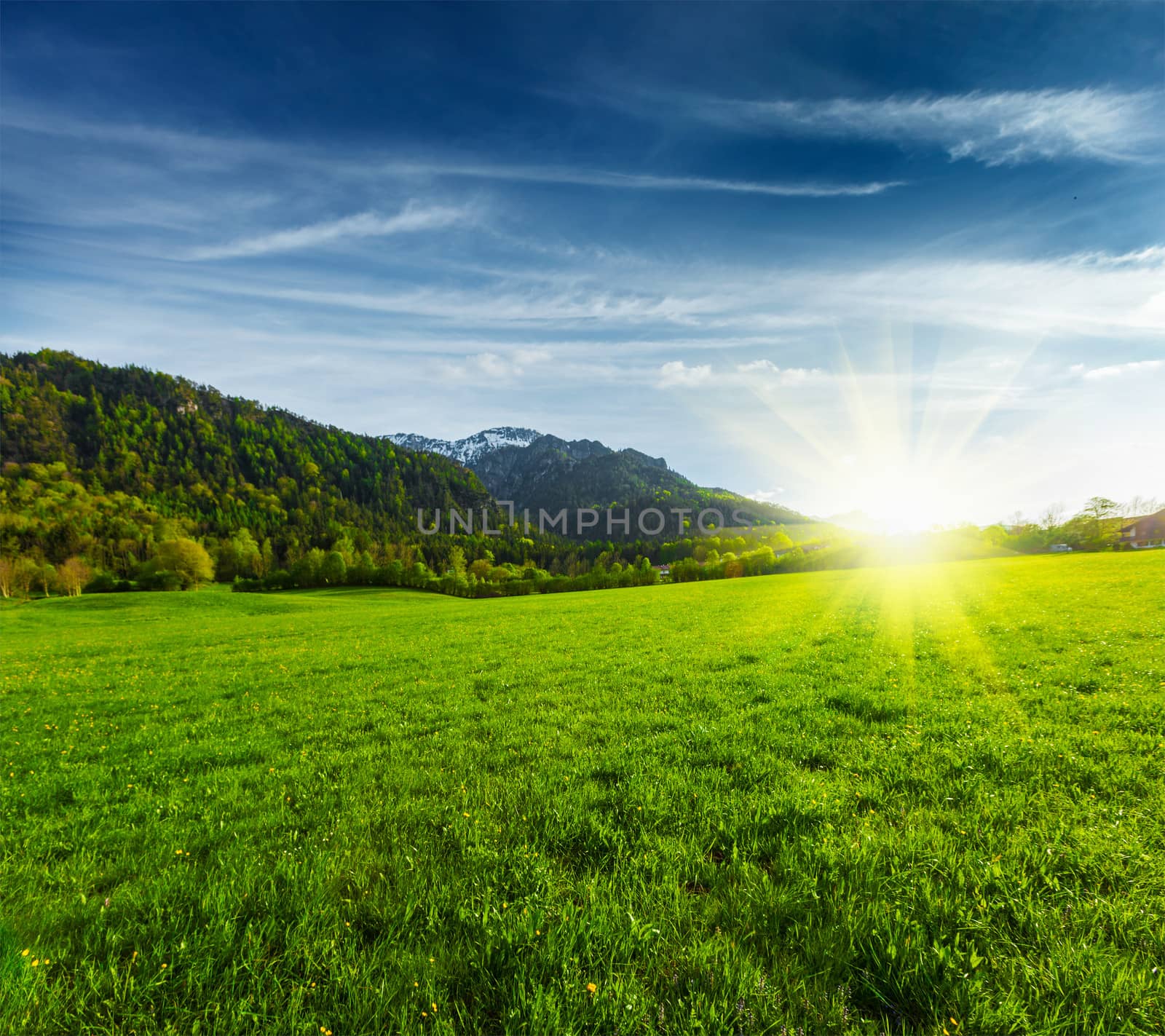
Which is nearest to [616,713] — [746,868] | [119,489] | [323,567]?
[746,868]

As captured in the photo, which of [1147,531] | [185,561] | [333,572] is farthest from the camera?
[1147,531]

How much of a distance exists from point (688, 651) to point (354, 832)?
11.4 m

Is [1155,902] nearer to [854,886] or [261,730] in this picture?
[854,886]

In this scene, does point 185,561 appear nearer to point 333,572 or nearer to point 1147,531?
point 333,572

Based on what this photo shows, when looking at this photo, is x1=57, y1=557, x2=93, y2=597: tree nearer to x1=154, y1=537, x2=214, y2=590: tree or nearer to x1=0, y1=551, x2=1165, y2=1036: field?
x1=154, y1=537, x2=214, y2=590: tree

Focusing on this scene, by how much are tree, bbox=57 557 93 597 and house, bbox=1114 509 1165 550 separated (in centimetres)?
23488

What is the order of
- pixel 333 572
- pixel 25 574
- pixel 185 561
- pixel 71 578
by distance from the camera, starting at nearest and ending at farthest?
pixel 25 574 → pixel 71 578 → pixel 185 561 → pixel 333 572

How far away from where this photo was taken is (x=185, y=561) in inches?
3848

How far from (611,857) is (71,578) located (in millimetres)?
135712

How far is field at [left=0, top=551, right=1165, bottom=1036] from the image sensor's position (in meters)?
3.04

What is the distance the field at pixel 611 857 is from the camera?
3035mm

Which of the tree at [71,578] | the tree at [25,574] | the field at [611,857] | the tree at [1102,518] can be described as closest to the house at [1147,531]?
the tree at [1102,518]

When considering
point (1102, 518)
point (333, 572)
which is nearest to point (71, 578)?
point (333, 572)

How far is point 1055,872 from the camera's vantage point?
13.4 feet
